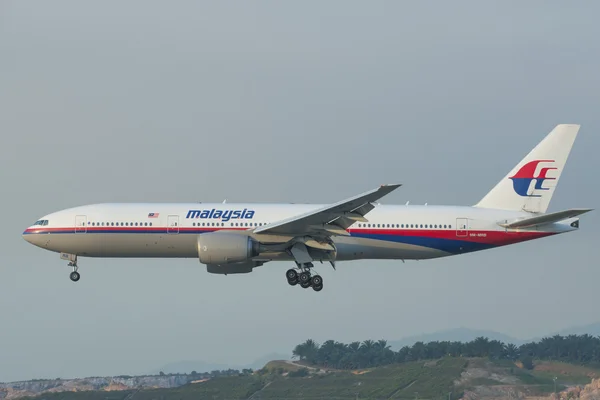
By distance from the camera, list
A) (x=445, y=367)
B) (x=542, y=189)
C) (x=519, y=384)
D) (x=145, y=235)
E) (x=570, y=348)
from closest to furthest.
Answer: (x=145, y=235) < (x=542, y=189) < (x=519, y=384) < (x=445, y=367) < (x=570, y=348)

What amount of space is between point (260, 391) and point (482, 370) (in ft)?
47.5

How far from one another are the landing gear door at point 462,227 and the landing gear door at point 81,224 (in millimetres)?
19472

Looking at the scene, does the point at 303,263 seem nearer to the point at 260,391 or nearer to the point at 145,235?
the point at 145,235

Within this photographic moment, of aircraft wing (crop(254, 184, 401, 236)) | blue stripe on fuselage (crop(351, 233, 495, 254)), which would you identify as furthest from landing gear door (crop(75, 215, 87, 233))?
blue stripe on fuselage (crop(351, 233, 495, 254))

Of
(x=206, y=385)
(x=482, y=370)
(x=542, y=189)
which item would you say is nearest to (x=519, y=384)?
(x=482, y=370)

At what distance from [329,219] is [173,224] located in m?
8.18

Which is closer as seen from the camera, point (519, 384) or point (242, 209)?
point (242, 209)

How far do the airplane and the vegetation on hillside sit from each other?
79.0ft

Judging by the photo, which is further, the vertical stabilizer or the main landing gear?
the vertical stabilizer

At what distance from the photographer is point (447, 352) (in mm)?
89500

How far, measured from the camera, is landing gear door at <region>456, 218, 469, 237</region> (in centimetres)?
6322

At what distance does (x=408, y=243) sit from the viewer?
6259 cm

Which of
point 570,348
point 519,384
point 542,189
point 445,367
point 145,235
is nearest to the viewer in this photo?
point 145,235

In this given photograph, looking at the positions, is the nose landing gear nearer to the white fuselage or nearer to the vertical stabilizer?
the white fuselage
